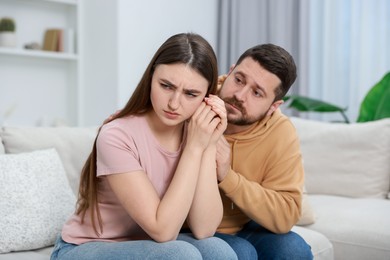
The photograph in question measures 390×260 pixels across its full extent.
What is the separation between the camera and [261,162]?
73.5 inches

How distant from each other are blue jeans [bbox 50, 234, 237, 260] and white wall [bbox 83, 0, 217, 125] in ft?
9.08

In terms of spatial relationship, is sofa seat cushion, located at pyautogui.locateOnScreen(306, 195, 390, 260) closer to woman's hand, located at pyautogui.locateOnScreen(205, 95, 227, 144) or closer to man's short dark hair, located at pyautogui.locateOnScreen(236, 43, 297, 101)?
man's short dark hair, located at pyautogui.locateOnScreen(236, 43, 297, 101)

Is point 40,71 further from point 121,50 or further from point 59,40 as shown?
→ point 121,50

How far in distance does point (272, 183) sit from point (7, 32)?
2817 mm

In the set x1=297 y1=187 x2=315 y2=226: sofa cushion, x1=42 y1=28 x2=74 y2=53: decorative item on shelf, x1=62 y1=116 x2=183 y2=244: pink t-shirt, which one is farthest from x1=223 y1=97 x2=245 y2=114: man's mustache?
x1=42 y1=28 x2=74 y2=53: decorative item on shelf

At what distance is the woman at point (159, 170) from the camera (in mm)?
1451

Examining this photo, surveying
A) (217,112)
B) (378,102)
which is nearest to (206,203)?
(217,112)

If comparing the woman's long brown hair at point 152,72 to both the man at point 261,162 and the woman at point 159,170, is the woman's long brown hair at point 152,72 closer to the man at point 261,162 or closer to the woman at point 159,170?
the woman at point 159,170

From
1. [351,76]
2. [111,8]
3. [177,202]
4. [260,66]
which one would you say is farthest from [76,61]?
[177,202]

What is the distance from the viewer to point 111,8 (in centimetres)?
418

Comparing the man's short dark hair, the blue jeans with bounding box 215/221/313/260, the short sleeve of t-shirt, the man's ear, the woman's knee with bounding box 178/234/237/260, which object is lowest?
the blue jeans with bounding box 215/221/313/260

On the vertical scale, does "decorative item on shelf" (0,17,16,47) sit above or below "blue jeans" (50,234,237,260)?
above

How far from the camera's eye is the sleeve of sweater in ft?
5.65

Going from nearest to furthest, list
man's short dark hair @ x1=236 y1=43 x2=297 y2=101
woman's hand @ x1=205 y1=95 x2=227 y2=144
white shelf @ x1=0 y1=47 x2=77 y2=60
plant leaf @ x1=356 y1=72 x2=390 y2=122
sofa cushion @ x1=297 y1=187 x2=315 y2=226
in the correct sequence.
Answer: woman's hand @ x1=205 y1=95 x2=227 y2=144 → man's short dark hair @ x1=236 y1=43 x2=297 y2=101 → sofa cushion @ x1=297 y1=187 x2=315 y2=226 → plant leaf @ x1=356 y1=72 x2=390 y2=122 → white shelf @ x1=0 y1=47 x2=77 y2=60
